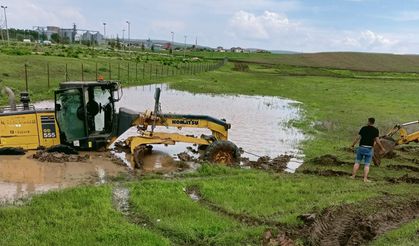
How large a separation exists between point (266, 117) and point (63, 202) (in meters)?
18.6

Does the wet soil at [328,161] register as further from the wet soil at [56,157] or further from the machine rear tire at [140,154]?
the wet soil at [56,157]

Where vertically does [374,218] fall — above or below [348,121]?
above

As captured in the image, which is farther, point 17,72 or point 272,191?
point 17,72

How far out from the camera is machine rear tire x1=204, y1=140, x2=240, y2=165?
15.0m

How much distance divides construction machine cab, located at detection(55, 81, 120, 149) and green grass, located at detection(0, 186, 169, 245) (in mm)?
4441

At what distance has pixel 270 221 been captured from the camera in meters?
9.63

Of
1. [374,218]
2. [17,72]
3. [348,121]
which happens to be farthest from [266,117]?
[17,72]

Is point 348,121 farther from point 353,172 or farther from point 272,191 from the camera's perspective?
point 272,191

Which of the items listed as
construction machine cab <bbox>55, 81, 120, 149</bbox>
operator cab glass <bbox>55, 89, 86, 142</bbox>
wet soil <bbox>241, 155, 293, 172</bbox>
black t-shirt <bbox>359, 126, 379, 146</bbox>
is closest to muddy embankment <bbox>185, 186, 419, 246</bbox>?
black t-shirt <bbox>359, 126, 379, 146</bbox>

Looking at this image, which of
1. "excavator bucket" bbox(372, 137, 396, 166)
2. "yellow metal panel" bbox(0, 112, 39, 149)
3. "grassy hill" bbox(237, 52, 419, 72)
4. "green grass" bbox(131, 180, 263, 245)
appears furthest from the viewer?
"grassy hill" bbox(237, 52, 419, 72)

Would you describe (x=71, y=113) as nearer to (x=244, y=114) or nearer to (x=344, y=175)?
(x=344, y=175)

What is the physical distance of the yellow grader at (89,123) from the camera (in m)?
14.4

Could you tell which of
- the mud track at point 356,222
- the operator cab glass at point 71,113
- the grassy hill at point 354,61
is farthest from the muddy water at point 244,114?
the grassy hill at point 354,61

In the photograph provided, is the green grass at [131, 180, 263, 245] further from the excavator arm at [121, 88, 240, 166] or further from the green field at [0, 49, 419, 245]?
the excavator arm at [121, 88, 240, 166]
